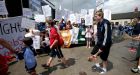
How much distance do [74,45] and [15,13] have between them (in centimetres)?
485

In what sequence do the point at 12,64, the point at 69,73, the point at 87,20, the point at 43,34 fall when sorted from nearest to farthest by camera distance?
the point at 69,73 → the point at 12,64 → the point at 43,34 → the point at 87,20

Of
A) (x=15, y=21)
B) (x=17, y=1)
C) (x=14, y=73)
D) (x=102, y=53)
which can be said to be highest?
(x=17, y=1)

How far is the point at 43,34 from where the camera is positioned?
12234 millimetres

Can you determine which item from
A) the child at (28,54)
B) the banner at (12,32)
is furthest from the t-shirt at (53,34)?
the banner at (12,32)

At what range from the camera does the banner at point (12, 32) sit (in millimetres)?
8805

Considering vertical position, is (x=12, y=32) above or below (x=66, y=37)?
above

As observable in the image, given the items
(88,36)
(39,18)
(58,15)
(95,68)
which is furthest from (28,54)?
(58,15)

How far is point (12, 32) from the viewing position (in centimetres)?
934

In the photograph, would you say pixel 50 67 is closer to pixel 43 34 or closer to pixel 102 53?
pixel 102 53

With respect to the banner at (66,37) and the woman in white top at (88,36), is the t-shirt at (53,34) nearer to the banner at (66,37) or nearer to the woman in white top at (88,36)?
the woman in white top at (88,36)

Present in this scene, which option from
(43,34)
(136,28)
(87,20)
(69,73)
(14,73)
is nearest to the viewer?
(69,73)

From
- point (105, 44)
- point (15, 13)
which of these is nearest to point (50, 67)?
point (105, 44)

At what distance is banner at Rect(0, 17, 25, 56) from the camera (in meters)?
8.80

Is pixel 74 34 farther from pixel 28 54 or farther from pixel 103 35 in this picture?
pixel 28 54
